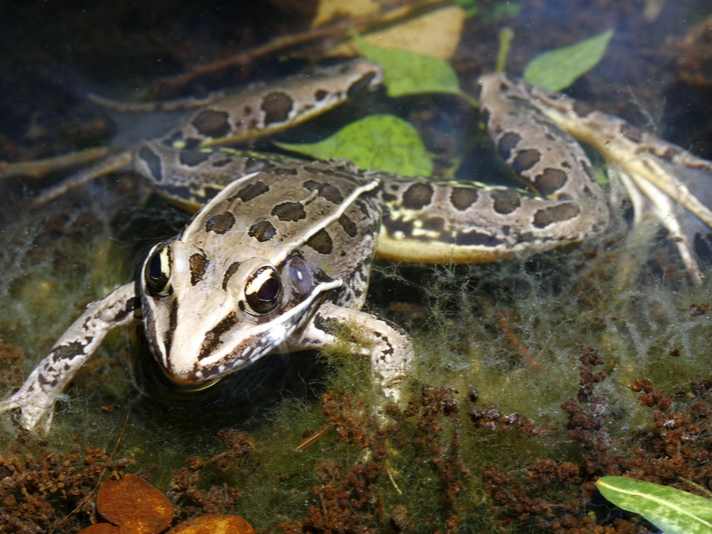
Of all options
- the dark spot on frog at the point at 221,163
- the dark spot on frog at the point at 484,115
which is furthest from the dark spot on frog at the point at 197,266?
the dark spot on frog at the point at 484,115

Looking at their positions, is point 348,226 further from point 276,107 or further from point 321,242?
point 276,107

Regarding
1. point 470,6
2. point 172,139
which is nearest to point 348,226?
Answer: point 172,139

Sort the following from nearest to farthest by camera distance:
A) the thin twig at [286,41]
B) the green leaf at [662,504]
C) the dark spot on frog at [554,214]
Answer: the green leaf at [662,504] < the dark spot on frog at [554,214] < the thin twig at [286,41]

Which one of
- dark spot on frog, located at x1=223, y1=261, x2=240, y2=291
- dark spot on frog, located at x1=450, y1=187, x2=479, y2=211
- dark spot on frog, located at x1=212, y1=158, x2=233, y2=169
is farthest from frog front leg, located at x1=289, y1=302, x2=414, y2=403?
dark spot on frog, located at x1=212, y1=158, x2=233, y2=169

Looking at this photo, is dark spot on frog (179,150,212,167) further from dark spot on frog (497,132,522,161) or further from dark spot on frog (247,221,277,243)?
dark spot on frog (497,132,522,161)

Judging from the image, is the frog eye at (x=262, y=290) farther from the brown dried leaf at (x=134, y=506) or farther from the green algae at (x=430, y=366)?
the brown dried leaf at (x=134, y=506)
